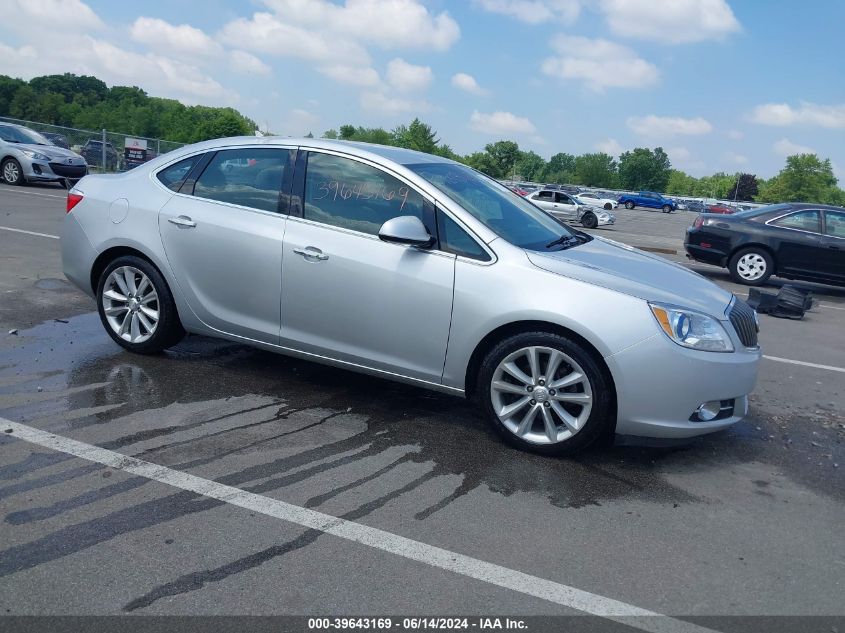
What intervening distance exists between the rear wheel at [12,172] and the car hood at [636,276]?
19027mm

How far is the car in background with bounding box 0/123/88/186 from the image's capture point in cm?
1986

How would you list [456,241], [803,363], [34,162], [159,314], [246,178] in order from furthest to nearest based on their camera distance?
[34,162] < [803,363] < [159,314] < [246,178] < [456,241]

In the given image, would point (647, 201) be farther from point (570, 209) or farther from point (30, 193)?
point (30, 193)

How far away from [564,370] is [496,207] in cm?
132

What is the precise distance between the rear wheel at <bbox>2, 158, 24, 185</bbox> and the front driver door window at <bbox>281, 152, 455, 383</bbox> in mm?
17903

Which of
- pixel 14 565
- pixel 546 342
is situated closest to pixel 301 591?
pixel 14 565

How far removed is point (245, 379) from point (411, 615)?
3008 millimetres

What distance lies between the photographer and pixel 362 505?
3645 mm

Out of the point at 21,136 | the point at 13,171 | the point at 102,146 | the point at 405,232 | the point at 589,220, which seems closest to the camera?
the point at 405,232

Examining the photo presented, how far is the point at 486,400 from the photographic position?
4.50m

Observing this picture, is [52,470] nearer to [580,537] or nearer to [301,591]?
[301,591]

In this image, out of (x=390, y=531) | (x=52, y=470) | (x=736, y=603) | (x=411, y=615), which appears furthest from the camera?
(x=52, y=470)

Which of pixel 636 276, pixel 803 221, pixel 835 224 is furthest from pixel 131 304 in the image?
pixel 835 224

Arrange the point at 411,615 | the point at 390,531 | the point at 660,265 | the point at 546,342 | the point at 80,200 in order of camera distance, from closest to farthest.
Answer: the point at 411,615, the point at 390,531, the point at 546,342, the point at 660,265, the point at 80,200
